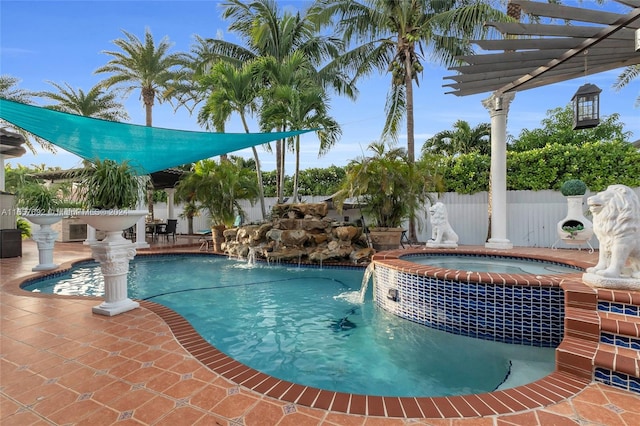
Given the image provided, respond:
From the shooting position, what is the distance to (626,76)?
618 inches

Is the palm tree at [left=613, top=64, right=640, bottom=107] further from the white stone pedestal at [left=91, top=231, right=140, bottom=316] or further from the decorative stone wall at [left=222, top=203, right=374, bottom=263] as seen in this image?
the white stone pedestal at [left=91, top=231, right=140, bottom=316]

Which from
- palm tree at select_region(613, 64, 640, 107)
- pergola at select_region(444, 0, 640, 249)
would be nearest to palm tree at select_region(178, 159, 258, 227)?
pergola at select_region(444, 0, 640, 249)

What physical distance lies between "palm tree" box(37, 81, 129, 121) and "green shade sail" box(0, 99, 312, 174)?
12.0 metres

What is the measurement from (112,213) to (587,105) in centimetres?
666

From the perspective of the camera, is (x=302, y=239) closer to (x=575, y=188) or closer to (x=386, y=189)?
(x=386, y=189)

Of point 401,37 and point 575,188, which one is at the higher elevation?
point 401,37

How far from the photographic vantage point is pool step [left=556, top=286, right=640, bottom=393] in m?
2.08

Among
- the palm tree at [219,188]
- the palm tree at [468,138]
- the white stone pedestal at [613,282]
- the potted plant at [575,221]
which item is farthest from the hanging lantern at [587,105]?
the palm tree at [468,138]

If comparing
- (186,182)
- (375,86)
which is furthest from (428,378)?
(375,86)

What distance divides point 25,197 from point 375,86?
11611 millimetres

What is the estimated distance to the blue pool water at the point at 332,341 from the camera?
2.61 meters

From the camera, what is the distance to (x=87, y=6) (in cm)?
638

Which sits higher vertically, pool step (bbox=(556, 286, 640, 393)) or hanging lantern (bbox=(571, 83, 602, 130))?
hanging lantern (bbox=(571, 83, 602, 130))

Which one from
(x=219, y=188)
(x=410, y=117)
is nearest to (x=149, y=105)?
(x=219, y=188)
